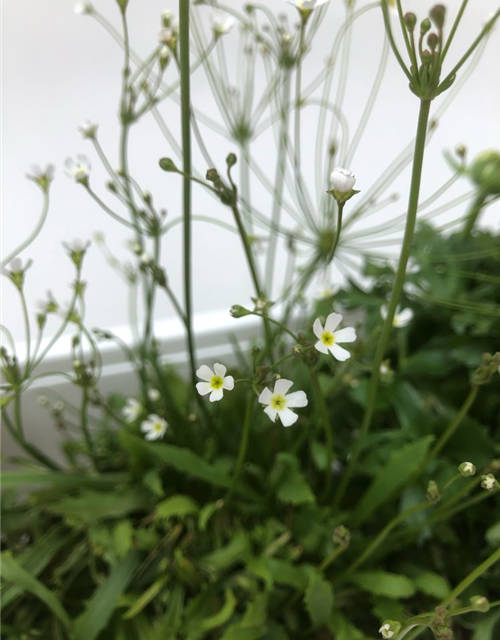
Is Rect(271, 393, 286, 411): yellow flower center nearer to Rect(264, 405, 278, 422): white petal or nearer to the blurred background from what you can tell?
Rect(264, 405, 278, 422): white petal

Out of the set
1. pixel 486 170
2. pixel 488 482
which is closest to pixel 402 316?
pixel 486 170

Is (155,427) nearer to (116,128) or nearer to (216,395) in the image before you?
(216,395)

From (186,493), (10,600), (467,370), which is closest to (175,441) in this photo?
(186,493)

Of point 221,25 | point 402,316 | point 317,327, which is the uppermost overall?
point 221,25

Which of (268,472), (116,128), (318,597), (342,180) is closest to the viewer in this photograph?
(342,180)

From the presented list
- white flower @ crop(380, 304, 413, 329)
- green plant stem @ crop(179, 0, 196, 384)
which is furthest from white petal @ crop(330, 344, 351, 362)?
white flower @ crop(380, 304, 413, 329)

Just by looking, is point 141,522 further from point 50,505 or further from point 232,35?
point 232,35

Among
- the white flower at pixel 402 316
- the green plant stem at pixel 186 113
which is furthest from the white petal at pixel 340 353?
the white flower at pixel 402 316
